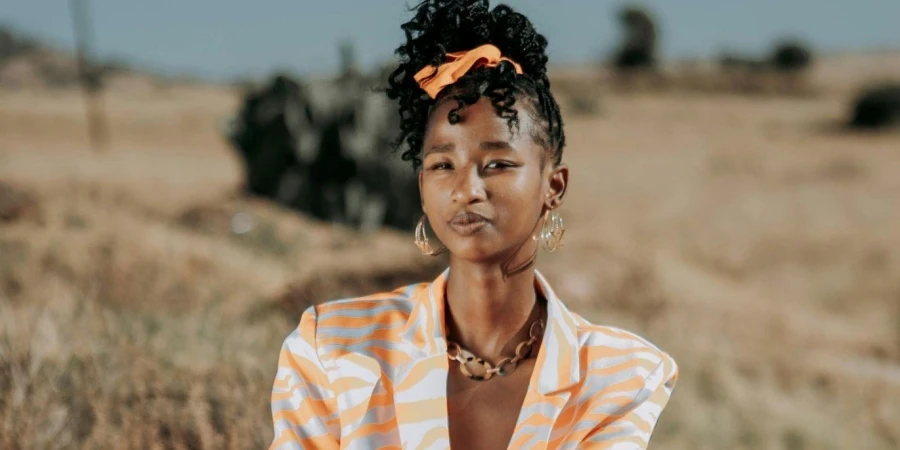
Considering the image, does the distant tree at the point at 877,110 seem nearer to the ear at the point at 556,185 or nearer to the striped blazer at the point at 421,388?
the ear at the point at 556,185

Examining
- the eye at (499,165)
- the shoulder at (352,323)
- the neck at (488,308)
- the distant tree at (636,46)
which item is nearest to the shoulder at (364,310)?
the shoulder at (352,323)

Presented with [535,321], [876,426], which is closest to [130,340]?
[535,321]

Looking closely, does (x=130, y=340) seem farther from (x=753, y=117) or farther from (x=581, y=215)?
(x=753, y=117)

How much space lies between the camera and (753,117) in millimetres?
33656

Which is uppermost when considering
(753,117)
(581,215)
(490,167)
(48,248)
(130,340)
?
(490,167)

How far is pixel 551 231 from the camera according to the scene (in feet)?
7.02

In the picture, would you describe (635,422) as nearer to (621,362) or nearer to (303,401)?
(621,362)

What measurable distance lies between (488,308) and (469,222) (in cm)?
22

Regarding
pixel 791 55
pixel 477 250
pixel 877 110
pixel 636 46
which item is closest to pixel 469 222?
pixel 477 250

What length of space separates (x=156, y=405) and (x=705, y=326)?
21.3 ft

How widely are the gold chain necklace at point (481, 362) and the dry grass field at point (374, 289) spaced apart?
66.4 inches

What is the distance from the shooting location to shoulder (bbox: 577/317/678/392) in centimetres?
196

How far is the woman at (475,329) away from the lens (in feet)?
6.37

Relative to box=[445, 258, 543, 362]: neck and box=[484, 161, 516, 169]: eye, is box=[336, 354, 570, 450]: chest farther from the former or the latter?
box=[484, 161, 516, 169]: eye
